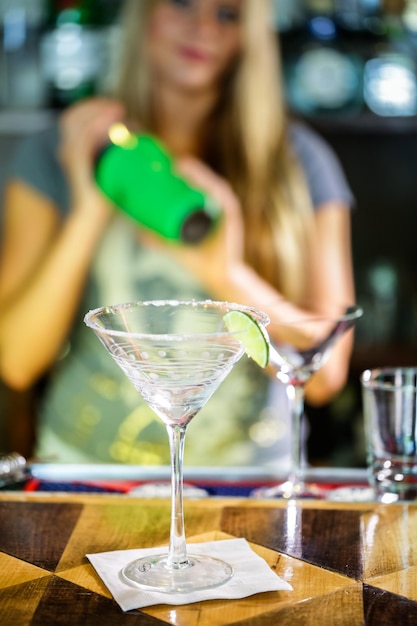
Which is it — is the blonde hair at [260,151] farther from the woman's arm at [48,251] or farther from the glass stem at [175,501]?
the glass stem at [175,501]

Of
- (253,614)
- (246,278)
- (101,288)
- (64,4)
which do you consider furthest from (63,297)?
(253,614)

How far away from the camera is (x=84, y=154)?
2113 millimetres

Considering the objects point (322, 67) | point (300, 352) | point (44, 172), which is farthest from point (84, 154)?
point (300, 352)

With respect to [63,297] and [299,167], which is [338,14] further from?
[63,297]

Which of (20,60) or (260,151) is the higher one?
(20,60)

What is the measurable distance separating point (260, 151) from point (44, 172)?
1.63 feet

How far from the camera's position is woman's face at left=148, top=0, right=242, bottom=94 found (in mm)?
2176

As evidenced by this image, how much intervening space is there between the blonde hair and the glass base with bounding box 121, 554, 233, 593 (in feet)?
4.58

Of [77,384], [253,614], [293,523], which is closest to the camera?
[253,614]

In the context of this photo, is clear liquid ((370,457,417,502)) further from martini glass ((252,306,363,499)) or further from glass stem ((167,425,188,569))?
glass stem ((167,425,188,569))

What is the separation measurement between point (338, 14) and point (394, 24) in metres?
0.14

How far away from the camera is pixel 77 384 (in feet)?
6.98

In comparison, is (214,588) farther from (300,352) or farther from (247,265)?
(247,265)

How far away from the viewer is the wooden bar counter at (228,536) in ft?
2.16
